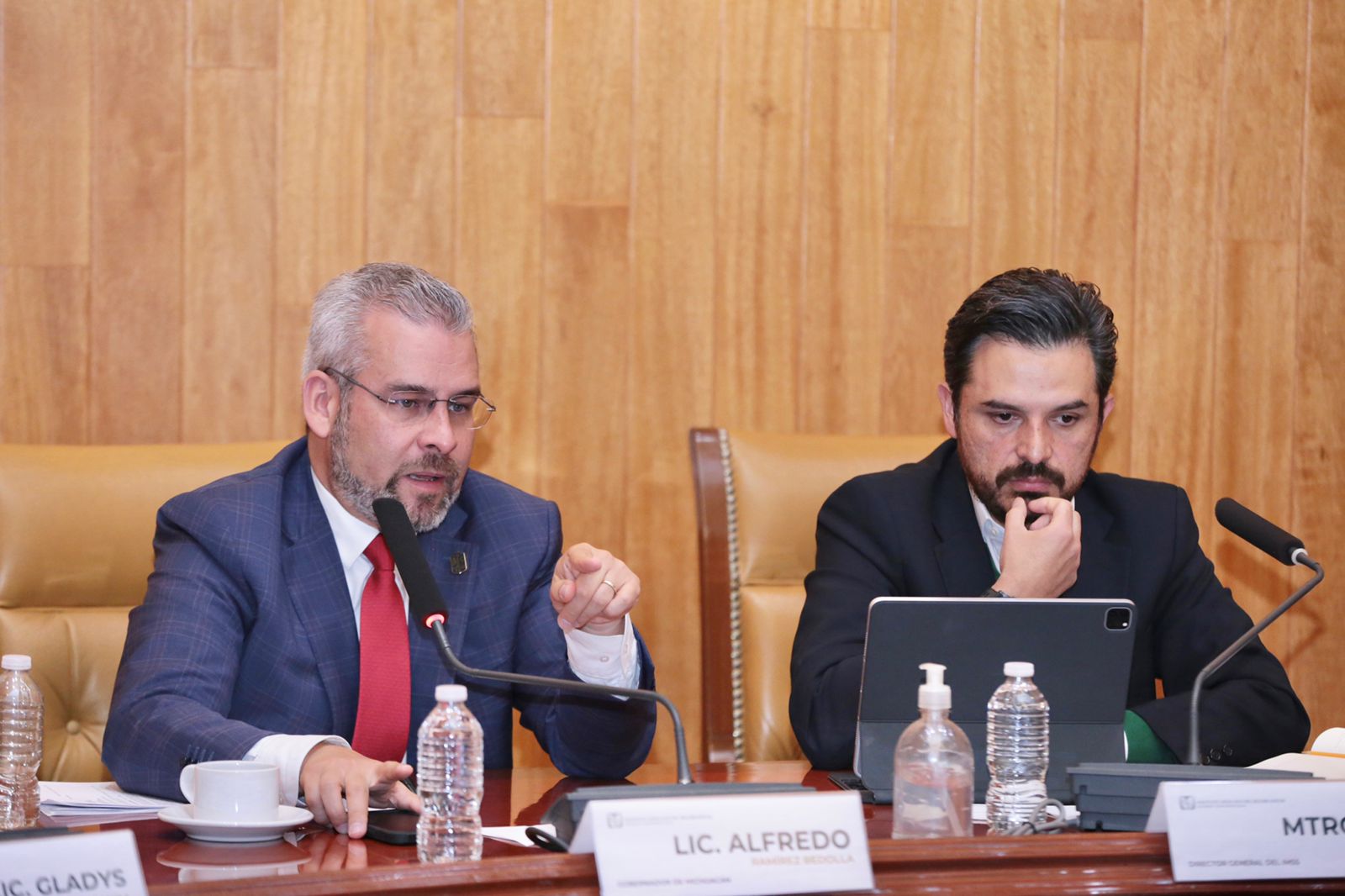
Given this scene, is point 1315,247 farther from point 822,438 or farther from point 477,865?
point 477,865

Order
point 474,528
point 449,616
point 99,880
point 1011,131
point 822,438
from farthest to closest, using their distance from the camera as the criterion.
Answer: point 1011,131 < point 822,438 < point 474,528 < point 449,616 < point 99,880

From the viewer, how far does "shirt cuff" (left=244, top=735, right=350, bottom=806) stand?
5.37 ft

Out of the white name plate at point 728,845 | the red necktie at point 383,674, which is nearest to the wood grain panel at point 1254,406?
the red necktie at point 383,674

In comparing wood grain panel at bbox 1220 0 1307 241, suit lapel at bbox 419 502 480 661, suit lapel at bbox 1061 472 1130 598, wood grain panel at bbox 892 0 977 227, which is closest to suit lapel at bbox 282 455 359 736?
suit lapel at bbox 419 502 480 661

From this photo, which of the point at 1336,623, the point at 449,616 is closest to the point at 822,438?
the point at 449,616

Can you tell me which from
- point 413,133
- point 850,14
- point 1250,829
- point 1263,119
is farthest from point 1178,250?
point 1250,829

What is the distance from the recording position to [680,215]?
10.2 ft

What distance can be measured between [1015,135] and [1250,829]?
210cm

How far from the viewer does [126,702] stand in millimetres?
1844

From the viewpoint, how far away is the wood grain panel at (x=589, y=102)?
→ 3.05 meters

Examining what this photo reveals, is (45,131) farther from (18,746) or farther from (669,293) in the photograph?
(18,746)

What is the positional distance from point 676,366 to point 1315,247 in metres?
1.50

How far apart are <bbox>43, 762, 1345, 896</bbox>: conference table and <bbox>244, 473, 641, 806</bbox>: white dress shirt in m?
0.11

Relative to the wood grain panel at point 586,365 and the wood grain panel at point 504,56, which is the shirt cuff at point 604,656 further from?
the wood grain panel at point 504,56
